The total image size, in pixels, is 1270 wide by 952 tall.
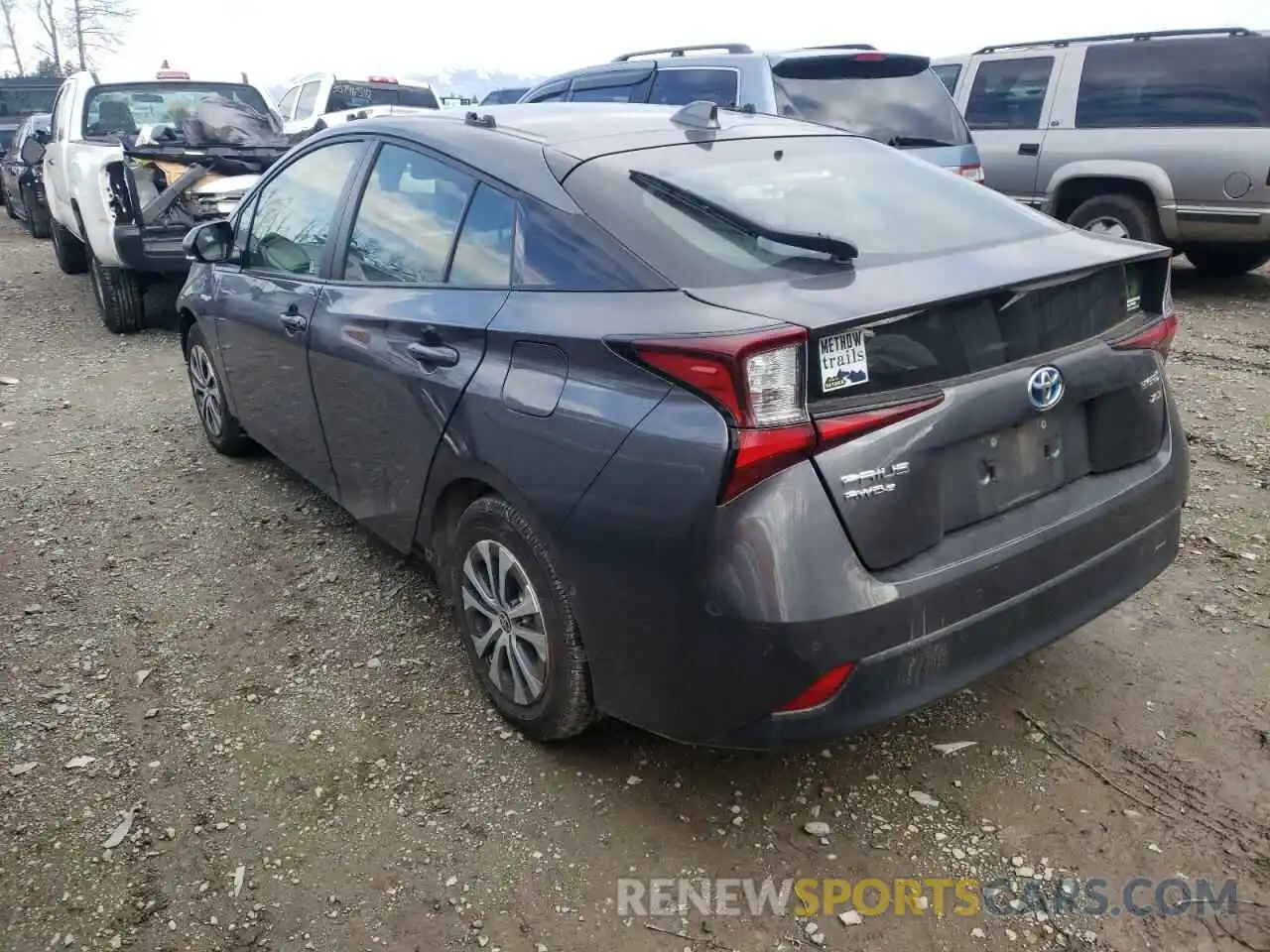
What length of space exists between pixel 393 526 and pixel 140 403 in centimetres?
368

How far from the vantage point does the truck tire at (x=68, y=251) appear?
1042cm

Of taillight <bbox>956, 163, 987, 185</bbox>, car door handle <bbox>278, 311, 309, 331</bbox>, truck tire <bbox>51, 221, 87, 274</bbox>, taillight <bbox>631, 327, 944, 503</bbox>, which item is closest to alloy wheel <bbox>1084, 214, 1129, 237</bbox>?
taillight <bbox>956, 163, 987, 185</bbox>

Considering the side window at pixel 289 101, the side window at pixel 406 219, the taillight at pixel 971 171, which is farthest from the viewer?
the side window at pixel 289 101

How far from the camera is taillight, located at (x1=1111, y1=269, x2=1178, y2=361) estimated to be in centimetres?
265

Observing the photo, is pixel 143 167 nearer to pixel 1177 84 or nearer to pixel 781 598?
pixel 781 598

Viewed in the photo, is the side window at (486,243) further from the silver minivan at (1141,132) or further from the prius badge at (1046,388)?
the silver minivan at (1141,132)

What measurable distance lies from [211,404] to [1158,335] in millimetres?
4253

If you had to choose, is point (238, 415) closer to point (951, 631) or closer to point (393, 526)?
point (393, 526)

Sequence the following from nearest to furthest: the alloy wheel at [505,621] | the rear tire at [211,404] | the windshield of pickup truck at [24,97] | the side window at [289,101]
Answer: the alloy wheel at [505,621] < the rear tire at [211,404] < the side window at [289,101] < the windshield of pickup truck at [24,97]

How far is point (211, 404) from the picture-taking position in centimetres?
518

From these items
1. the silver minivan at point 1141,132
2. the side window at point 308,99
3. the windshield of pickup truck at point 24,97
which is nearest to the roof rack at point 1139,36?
the silver minivan at point 1141,132

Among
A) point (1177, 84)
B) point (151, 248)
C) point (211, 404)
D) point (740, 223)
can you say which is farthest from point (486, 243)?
point (1177, 84)

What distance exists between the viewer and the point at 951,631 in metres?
2.30

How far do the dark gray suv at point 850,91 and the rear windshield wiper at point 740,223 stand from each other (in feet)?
14.2
